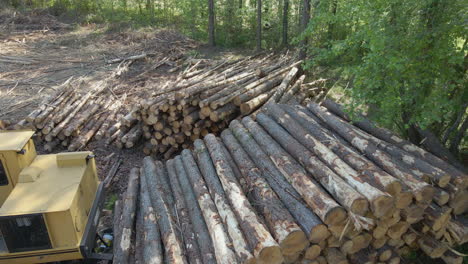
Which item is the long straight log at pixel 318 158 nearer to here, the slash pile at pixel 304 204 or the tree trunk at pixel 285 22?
the slash pile at pixel 304 204

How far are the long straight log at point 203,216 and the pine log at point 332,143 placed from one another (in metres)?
2.24

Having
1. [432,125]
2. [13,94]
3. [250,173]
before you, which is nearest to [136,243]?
[250,173]

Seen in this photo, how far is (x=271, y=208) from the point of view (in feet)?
17.4

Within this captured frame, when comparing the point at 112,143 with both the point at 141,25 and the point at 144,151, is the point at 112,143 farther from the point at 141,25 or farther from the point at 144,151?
the point at 141,25

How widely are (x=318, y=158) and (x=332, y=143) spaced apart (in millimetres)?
544

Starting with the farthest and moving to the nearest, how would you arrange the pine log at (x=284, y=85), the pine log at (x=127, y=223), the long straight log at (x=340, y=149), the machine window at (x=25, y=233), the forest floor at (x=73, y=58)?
the forest floor at (x=73, y=58)
the pine log at (x=284, y=85)
the pine log at (x=127, y=223)
the machine window at (x=25, y=233)
the long straight log at (x=340, y=149)

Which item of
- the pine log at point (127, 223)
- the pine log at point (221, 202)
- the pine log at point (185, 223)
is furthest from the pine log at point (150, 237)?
the pine log at point (221, 202)

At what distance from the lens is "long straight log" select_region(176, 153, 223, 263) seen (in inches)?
204

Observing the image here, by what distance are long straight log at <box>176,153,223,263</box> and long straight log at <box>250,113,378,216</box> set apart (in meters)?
1.69

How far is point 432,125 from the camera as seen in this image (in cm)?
795

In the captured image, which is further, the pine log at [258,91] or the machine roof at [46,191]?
the pine log at [258,91]

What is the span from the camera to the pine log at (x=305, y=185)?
4.78 metres

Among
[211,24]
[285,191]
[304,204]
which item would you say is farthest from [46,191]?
[211,24]

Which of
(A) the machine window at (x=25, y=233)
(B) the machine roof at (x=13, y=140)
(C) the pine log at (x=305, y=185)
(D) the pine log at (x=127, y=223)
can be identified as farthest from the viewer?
(B) the machine roof at (x=13, y=140)
